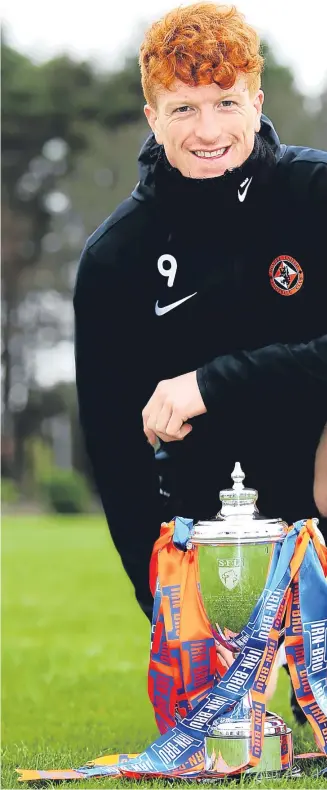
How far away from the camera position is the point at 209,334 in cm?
310

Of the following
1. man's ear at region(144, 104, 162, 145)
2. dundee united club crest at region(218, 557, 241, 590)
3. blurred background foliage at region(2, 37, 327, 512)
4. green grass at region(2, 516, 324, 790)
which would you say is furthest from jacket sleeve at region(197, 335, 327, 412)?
blurred background foliage at region(2, 37, 327, 512)

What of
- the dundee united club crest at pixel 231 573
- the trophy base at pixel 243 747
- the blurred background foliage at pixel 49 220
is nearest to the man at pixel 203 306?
the dundee united club crest at pixel 231 573

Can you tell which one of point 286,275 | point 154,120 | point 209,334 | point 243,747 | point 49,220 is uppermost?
point 49,220

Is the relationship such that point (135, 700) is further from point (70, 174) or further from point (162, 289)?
point (70, 174)

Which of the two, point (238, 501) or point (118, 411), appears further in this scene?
point (118, 411)

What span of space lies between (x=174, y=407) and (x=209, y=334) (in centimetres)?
29

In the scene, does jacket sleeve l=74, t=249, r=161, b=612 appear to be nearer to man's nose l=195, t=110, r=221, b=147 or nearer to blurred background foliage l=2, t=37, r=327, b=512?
man's nose l=195, t=110, r=221, b=147

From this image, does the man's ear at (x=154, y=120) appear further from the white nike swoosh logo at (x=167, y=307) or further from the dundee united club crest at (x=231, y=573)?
the dundee united club crest at (x=231, y=573)

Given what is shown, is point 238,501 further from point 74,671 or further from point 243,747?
point 74,671

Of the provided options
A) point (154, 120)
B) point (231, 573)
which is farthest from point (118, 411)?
point (154, 120)

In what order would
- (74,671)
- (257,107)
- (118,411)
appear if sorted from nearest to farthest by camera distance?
1. (257,107)
2. (118,411)
3. (74,671)

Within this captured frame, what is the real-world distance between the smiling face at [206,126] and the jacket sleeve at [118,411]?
424 millimetres

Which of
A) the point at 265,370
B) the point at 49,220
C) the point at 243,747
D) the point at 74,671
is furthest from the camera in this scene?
the point at 49,220

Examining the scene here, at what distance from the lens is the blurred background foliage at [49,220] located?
2339 cm
